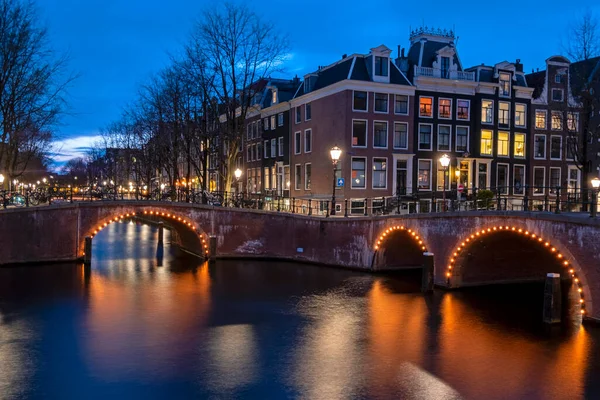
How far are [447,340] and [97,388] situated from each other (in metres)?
10.8

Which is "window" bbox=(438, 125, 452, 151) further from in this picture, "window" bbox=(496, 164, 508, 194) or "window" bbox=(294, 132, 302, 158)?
"window" bbox=(294, 132, 302, 158)

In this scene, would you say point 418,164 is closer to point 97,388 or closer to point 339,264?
point 339,264

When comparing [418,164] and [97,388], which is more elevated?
[418,164]

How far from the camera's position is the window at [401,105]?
43719 mm

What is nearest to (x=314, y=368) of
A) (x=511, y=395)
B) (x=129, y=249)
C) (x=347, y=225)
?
(x=511, y=395)

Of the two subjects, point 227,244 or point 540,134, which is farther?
point 540,134

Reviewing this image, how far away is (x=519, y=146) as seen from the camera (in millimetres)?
48094

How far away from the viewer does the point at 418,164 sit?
44906 millimetres

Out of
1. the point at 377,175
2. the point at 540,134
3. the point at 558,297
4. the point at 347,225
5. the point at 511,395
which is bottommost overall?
the point at 511,395

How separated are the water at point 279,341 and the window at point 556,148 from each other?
24691 millimetres

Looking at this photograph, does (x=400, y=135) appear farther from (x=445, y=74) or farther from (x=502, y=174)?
(x=502, y=174)

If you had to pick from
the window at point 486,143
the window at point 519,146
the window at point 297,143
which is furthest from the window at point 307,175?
the window at point 519,146

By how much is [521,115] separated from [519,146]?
8.77ft

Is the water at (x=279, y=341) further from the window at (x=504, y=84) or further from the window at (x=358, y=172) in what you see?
the window at (x=504, y=84)
